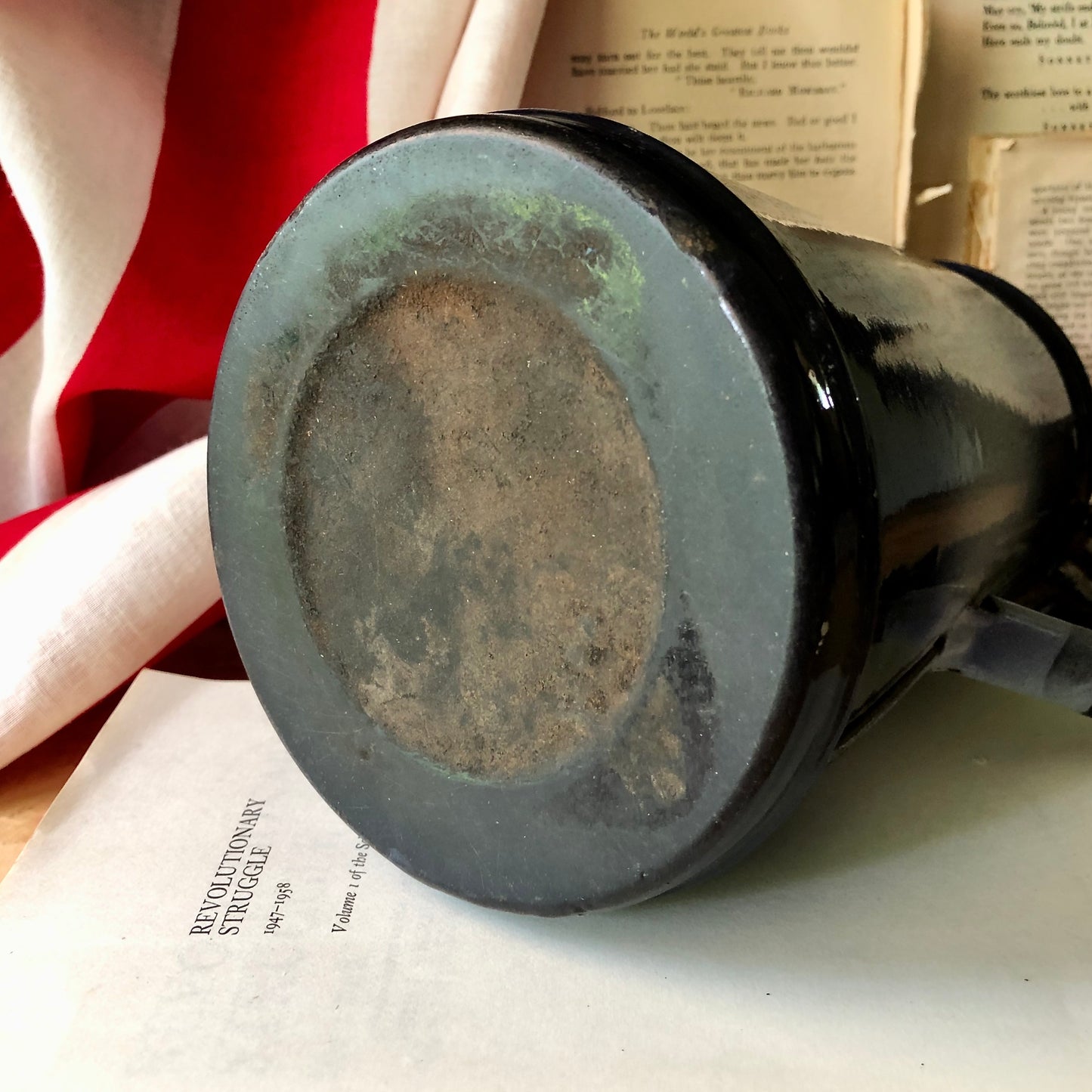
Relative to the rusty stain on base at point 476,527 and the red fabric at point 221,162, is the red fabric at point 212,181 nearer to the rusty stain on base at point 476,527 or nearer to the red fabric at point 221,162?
the red fabric at point 221,162

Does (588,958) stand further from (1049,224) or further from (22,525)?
(1049,224)

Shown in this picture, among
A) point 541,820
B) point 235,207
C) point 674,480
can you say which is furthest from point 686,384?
point 235,207

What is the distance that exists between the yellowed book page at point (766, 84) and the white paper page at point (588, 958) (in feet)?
1.54

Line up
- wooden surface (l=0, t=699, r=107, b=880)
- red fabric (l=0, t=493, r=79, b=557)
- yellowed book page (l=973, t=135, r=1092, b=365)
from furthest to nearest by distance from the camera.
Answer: yellowed book page (l=973, t=135, r=1092, b=365)
red fabric (l=0, t=493, r=79, b=557)
wooden surface (l=0, t=699, r=107, b=880)

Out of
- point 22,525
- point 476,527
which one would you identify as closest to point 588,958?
point 476,527

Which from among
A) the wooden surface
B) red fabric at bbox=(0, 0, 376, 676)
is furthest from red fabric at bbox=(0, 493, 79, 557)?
the wooden surface

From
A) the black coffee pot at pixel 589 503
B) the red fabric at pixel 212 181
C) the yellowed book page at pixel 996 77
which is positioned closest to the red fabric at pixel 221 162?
the red fabric at pixel 212 181

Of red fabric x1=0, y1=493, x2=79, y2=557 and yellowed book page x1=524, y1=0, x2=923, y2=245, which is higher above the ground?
yellowed book page x1=524, y1=0, x2=923, y2=245

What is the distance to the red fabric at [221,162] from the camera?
0.71 metres

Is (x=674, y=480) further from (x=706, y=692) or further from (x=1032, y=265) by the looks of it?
(x=1032, y=265)

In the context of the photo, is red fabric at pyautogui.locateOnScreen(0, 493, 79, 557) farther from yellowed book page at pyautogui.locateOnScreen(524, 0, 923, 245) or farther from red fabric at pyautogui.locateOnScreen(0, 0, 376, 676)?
yellowed book page at pyautogui.locateOnScreen(524, 0, 923, 245)

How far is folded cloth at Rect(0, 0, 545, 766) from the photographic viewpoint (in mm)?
643

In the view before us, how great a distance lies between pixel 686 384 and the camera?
1.06 ft

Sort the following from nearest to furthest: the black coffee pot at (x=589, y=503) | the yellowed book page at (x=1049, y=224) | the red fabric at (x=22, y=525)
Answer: the black coffee pot at (x=589, y=503) → the red fabric at (x=22, y=525) → the yellowed book page at (x=1049, y=224)
